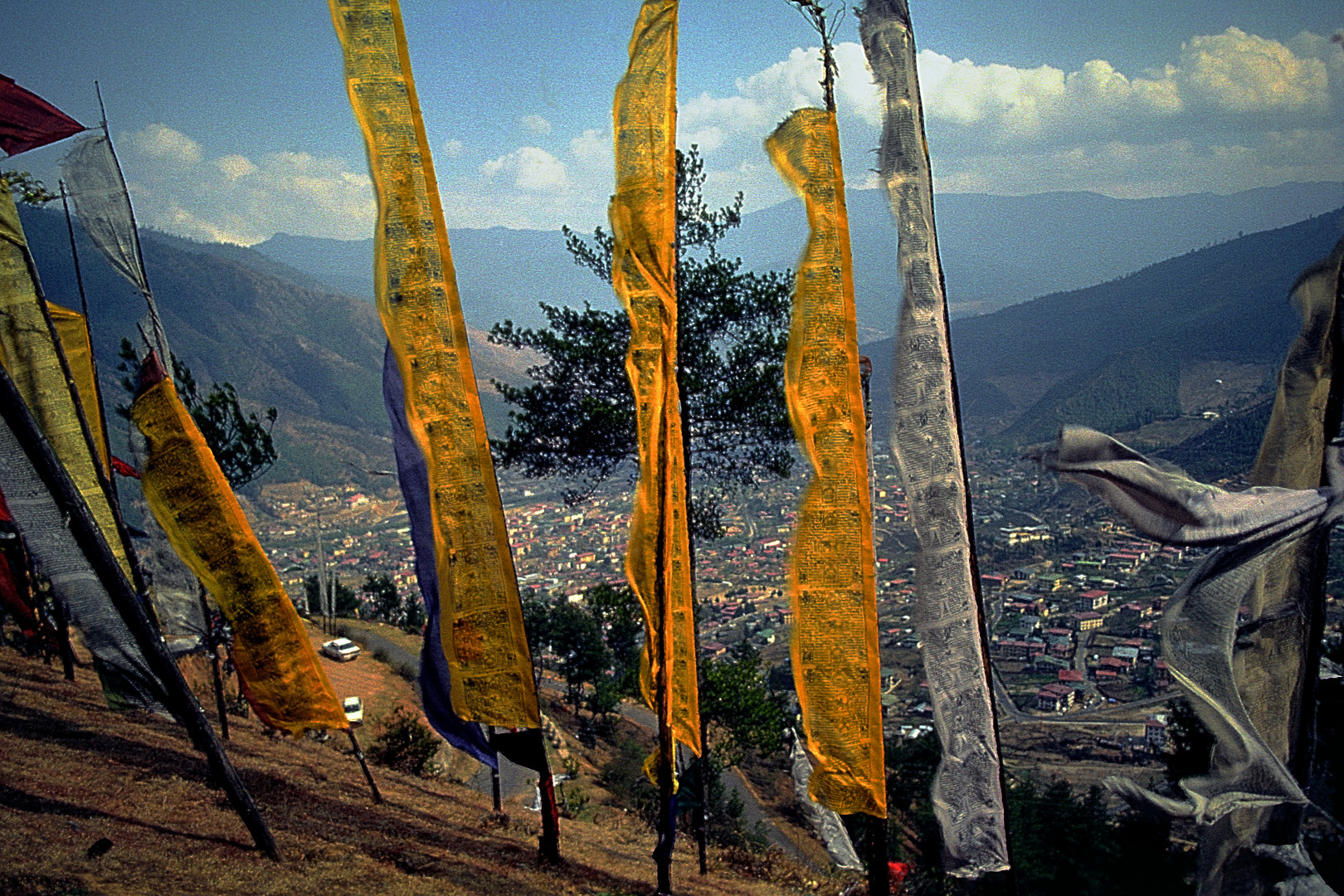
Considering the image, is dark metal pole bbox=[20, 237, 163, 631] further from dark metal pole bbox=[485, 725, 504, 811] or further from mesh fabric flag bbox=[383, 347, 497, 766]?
dark metal pole bbox=[485, 725, 504, 811]

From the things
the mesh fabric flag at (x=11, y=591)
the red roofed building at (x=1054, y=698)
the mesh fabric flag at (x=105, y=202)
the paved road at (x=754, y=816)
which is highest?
the mesh fabric flag at (x=105, y=202)

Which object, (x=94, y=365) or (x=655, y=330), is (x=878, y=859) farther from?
(x=94, y=365)

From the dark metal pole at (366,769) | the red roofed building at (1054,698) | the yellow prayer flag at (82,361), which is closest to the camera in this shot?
the dark metal pole at (366,769)

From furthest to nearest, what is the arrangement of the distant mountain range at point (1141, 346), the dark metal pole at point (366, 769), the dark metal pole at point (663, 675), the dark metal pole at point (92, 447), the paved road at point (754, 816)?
the distant mountain range at point (1141, 346) < the paved road at point (754, 816) < the dark metal pole at point (366, 769) < the dark metal pole at point (92, 447) < the dark metal pole at point (663, 675)

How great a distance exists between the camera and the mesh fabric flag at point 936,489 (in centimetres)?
393

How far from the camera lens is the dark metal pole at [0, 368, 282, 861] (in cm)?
483

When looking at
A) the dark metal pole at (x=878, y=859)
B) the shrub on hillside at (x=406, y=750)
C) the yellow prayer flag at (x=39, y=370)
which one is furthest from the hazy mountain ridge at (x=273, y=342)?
the dark metal pole at (x=878, y=859)

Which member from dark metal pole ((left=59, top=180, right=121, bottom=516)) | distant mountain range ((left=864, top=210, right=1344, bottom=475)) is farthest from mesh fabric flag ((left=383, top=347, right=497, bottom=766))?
distant mountain range ((left=864, top=210, right=1344, bottom=475))

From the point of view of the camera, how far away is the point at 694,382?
9.23 meters

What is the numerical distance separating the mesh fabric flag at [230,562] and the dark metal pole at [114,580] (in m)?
0.86

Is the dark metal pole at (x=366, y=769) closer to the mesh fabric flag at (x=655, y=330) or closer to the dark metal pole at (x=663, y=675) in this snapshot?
the dark metal pole at (x=663, y=675)

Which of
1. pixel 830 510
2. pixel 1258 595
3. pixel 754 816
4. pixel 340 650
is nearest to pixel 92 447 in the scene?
pixel 830 510

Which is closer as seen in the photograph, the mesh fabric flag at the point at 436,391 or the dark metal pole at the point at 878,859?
the dark metal pole at the point at 878,859

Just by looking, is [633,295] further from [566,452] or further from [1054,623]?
[1054,623]
